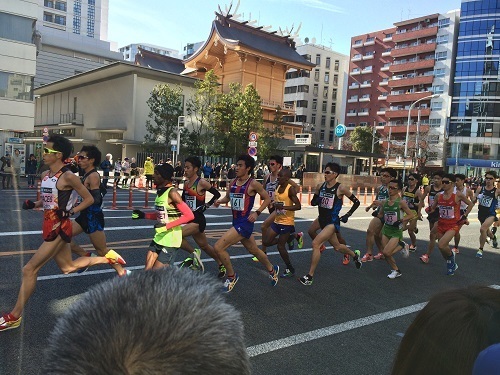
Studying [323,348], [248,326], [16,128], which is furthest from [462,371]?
[16,128]

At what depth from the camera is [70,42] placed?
61.1 m

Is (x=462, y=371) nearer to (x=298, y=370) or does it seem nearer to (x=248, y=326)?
(x=298, y=370)

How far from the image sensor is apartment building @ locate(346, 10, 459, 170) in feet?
208

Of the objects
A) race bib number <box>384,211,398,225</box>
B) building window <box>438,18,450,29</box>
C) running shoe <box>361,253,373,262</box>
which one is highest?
building window <box>438,18,450,29</box>

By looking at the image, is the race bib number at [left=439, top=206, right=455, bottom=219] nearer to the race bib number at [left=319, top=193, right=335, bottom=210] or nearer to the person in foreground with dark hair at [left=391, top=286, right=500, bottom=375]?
the race bib number at [left=319, top=193, right=335, bottom=210]

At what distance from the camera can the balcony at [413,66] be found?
2639 inches

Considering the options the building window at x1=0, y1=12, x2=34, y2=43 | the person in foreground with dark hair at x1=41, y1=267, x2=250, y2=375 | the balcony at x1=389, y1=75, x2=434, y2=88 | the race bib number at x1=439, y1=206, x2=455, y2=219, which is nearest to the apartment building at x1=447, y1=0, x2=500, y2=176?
the balcony at x1=389, y1=75, x2=434, y2=88

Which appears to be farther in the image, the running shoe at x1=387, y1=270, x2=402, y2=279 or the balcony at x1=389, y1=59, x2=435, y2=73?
the balcony at x1=389, y1=59, x2=435, y2=73

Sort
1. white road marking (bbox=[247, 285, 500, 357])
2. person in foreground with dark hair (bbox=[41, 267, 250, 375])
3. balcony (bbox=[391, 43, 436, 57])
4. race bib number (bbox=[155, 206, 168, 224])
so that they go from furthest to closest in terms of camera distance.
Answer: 1. balcony (bbox=[391, 43, 436, 57])
2. race bib number (bbox=[155, 206, 168, 224])
3. white road marking (bbox=[247, 285, 500, 357])
4. person in foreground with dark hair (bbox=[41, 267, 250, 375])

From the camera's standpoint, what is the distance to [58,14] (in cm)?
8381

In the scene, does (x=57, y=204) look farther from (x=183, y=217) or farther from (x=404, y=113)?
(x=404, y=113)

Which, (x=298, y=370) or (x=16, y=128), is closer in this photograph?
(x=298, y=370)

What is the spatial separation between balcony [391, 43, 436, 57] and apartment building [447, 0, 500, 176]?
14.1 ft

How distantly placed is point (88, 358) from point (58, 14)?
9822cm
